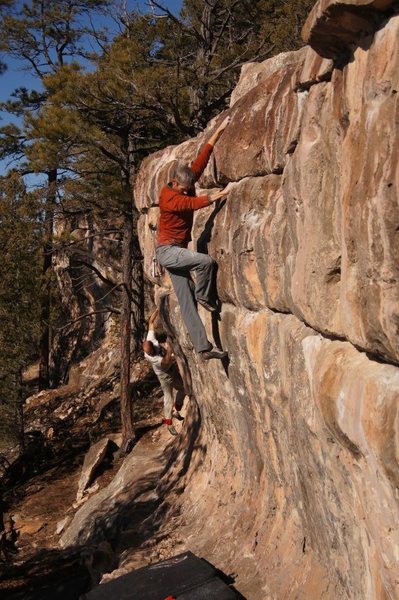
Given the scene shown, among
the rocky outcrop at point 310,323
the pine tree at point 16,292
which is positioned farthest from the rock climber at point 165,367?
the pine tree at point 16,292

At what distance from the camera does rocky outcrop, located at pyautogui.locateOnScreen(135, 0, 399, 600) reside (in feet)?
12.5

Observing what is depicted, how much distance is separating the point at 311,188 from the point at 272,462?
3504 mm

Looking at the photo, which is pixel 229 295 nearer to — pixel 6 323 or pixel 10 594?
pixel 10 594

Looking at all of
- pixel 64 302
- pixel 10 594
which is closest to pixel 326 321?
pixel 10 594

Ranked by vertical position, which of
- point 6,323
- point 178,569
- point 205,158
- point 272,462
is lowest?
point 178,569

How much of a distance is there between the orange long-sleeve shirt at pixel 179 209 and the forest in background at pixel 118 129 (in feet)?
13.5

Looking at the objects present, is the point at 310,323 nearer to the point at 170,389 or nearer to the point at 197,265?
the point at 197,265

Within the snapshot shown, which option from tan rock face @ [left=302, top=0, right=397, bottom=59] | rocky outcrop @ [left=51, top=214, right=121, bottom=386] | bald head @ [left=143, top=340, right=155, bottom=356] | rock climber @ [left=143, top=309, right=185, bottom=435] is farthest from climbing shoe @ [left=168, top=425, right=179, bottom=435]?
rocky outcrop @ [left=51, top=214, right=121, bottom=386]

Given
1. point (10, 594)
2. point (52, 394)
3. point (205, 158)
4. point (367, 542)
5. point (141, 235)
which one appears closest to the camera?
point (367, 542)

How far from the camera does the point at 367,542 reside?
4.77m

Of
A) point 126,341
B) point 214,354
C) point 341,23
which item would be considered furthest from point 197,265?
point 126,341

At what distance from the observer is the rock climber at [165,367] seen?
11.9 metres

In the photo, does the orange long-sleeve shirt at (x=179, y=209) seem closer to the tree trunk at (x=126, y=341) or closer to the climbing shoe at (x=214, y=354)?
the climbing shoe at (x=214, y=354)

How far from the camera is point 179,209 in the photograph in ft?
24.9
